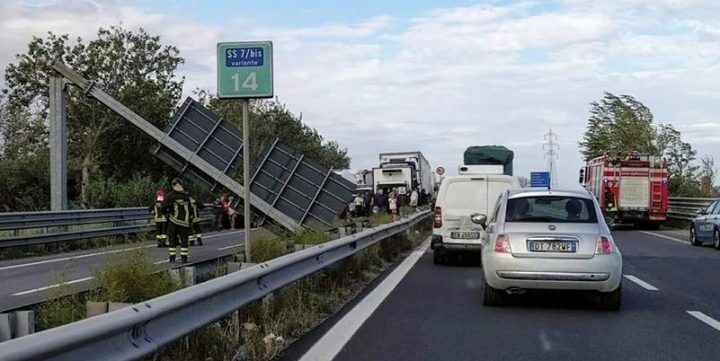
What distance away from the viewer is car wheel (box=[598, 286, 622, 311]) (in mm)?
9820

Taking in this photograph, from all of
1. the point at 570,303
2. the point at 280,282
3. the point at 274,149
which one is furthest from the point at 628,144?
the point at 280,282

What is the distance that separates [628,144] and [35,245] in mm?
39730

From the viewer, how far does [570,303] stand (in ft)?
35.1

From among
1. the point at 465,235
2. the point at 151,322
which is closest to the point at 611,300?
the point at 465,235

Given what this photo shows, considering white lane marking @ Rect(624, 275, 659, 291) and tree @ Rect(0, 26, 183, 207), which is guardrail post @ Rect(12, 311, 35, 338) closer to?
white lane marking @ Rect(624, 275, 659, 291)

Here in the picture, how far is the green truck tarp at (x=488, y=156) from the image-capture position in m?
40.6

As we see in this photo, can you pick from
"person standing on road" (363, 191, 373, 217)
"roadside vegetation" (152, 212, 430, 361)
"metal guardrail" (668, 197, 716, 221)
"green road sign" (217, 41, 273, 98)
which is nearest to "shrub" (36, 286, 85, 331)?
"roadside vegetation" (152, 212, 430, 361)

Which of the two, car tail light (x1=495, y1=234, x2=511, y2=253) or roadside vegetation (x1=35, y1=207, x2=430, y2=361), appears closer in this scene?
roadside vegetation (x1=35, y1=207, x2=430, y2=361)

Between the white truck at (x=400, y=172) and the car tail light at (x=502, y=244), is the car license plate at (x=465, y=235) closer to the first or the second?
the car tail light at (x=502, y=244)

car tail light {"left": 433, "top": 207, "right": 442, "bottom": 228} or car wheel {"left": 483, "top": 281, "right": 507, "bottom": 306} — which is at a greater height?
car tail light {"left": 433, "top": 207, "right": 442, "bottom": 228}

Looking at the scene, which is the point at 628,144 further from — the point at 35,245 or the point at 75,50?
the point at 35,245

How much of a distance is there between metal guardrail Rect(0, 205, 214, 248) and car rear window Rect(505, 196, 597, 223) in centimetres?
1313

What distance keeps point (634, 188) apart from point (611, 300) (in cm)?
2373

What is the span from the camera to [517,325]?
8789mm
